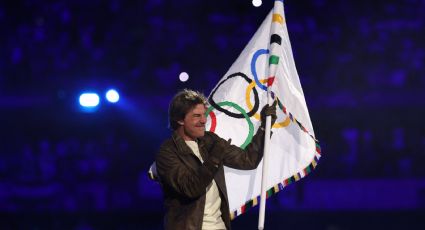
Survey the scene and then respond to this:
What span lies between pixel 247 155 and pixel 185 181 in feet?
1.87

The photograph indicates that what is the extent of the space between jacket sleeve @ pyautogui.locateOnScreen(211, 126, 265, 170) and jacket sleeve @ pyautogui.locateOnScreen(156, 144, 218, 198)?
0.35 metres

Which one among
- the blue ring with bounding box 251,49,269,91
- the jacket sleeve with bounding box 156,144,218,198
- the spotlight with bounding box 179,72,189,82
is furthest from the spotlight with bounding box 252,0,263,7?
the jacket sleeve with bounding box 156,144,218,198

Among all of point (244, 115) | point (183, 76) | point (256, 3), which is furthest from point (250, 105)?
point (183, 76)

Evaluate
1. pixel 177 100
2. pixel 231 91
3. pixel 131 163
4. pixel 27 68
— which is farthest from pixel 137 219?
pixel 177 100

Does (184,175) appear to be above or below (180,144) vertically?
below

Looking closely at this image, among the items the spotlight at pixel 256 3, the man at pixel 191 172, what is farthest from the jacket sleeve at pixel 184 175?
the spotlight at pixel 256 3

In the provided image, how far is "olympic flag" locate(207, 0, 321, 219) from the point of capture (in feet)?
12.8

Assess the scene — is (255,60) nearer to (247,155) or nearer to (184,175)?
(247,155)

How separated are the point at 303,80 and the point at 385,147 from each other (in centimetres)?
136

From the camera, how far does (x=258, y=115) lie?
13.3 feet

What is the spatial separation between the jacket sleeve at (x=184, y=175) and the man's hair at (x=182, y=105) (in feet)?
0.62

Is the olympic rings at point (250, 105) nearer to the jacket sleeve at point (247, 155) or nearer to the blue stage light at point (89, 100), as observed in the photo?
the jacket sleeve at point (247, 155)

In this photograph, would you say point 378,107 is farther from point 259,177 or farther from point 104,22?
point 259,177

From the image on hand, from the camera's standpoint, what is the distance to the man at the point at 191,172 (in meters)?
3.14
